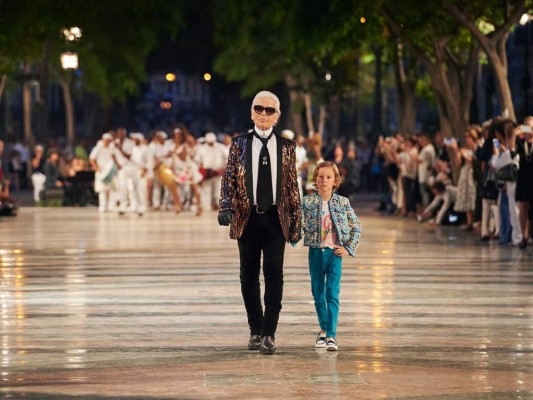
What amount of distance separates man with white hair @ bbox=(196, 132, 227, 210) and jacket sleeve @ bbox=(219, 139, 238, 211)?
29776mm

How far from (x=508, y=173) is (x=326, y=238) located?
13.5 meters

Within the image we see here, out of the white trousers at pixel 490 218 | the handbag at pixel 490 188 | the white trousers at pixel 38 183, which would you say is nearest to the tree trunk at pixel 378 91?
the white trousers at pixel 38 183

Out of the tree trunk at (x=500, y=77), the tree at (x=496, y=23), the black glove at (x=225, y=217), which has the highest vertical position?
the tree at (x=496, y=23)

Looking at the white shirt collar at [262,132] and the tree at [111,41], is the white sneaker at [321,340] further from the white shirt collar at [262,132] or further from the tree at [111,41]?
the tree at [111,41]

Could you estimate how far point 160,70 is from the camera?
9369 centimetres

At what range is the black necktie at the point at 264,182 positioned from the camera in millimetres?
13719

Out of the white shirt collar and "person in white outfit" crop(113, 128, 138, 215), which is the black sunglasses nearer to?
the white shirt collar

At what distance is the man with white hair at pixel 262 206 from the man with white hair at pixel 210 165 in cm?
2981

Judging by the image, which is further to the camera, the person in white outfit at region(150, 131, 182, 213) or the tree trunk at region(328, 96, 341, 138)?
the tree trunk at region(328, 96, 341, 138)

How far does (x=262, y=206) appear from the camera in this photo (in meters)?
13.7

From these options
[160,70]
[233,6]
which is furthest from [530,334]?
[160,70]

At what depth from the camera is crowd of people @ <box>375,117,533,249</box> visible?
27031 mm

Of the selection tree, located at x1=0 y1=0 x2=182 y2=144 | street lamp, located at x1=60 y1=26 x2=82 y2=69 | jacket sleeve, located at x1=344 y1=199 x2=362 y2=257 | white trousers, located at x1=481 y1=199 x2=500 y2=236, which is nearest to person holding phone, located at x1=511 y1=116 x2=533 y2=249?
white trousers, located at x1=481 y1=199 x2=500 y2=236

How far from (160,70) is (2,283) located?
73.5 metres
